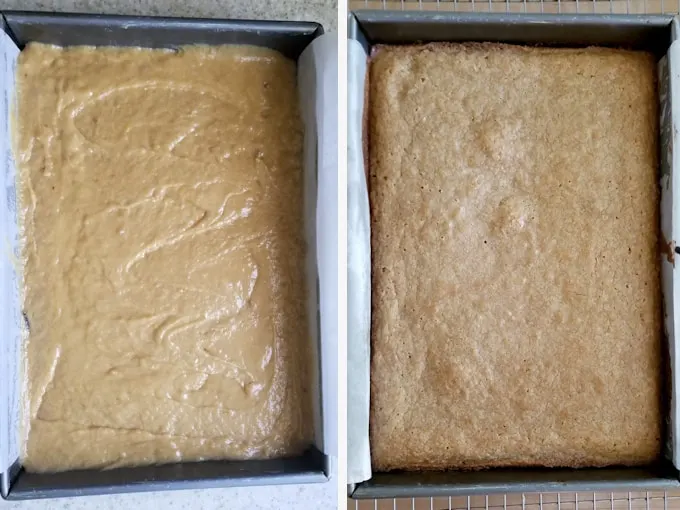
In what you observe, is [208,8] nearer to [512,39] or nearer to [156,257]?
[156,257]

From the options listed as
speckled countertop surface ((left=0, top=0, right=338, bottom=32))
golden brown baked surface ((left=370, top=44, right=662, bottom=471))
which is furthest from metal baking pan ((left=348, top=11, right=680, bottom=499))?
speckled countertop surface ((left=0, top=0, right=338, bottom=32))

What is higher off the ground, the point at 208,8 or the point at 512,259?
the point at 208,8

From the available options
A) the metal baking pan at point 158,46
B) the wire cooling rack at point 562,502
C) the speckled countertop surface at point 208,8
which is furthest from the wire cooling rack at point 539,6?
the wire cooling rack at point 562,502

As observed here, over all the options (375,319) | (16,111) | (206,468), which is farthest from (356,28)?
(206,468)

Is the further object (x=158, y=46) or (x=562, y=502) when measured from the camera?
(x=562, y=502)

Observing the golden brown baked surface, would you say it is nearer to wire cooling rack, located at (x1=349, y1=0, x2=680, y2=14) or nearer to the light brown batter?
wire cooling rack, located at (x1=349, y1=0, x2=680, y2=14)

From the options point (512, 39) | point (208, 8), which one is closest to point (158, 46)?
point (208, 8)

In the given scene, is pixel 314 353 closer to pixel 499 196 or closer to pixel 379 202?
pixel 379 202
